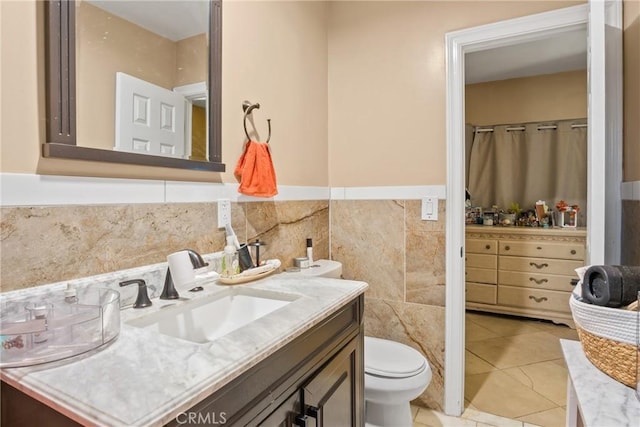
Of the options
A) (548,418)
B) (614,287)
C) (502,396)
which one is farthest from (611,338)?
(502,396)

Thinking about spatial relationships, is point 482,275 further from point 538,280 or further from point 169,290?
point 169,290

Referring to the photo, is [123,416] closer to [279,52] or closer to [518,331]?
[279,52]

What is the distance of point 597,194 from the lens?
1209 mm

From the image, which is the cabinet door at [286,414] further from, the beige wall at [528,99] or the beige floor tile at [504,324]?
the beige wall at [528,99]

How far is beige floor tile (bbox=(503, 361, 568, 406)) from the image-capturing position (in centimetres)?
222

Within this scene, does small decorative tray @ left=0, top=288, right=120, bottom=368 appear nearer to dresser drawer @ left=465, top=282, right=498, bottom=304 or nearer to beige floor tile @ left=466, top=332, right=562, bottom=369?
beige floor tile @ left=466, top=332, right=562, bottom=369

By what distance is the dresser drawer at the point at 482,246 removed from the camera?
353 cm

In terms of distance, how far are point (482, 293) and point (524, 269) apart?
0.46m

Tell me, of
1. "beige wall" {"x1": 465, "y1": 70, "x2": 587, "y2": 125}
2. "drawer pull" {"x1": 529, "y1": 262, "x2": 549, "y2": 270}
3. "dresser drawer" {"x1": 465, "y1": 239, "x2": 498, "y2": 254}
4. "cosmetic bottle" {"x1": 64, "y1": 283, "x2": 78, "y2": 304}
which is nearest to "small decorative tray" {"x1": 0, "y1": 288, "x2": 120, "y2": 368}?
"cosmetic bottle" {"x1": 64, "y1": 283, "x2": 78, "y2": 304}

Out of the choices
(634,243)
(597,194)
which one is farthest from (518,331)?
(597,194)

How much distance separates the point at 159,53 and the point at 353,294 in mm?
→ 1078

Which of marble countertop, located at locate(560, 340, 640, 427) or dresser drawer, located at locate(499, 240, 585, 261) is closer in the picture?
marble countertop, located at locate(560, 340, 640, 427)

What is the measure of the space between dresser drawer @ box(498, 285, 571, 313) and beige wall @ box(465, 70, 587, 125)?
5.84ft

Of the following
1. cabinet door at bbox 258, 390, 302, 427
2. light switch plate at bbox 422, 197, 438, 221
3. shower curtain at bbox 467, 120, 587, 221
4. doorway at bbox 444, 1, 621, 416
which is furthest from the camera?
shower curtain at bbox 467, 120, 587, 221
